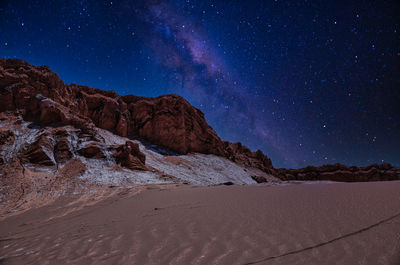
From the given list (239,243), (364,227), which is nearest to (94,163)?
(239,243)

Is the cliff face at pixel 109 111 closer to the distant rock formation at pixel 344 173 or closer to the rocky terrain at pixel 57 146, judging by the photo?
the rocky terrain at pixel 57 146

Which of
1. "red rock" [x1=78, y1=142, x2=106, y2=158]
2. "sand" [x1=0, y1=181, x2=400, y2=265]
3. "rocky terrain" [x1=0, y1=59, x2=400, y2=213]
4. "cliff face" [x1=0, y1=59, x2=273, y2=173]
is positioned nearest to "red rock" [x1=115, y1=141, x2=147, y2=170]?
"rocky terrain" [x1=0, y1=59, x2=400, y2=213]

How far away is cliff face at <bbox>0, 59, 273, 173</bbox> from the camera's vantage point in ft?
52.5

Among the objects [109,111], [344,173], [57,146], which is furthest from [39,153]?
[344,173]

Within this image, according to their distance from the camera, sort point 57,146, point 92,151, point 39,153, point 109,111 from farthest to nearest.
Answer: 1. point 109,111
2. point 92,151
3. point 57,146
4. point 39,153

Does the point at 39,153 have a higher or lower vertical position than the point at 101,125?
lower

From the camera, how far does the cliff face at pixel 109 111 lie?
16.0 metres

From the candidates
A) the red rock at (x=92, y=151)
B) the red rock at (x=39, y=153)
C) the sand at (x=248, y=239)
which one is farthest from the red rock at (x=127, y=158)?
the sand at (x=248, y=239)

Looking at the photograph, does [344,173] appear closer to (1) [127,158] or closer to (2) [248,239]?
(1) [127,158]

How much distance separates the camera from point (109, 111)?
31953 mm

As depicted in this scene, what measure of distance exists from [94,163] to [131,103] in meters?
28.3

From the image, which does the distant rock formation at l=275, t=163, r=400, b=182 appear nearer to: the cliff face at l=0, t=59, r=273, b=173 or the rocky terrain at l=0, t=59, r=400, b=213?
the cliff face at l=0, t=59, r=273, b=173

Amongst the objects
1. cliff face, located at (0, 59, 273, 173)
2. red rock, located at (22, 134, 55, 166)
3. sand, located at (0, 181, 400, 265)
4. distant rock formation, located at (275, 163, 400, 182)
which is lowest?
sand, located at (0, 181, 400, 265)

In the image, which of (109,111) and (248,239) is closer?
(248,239)
